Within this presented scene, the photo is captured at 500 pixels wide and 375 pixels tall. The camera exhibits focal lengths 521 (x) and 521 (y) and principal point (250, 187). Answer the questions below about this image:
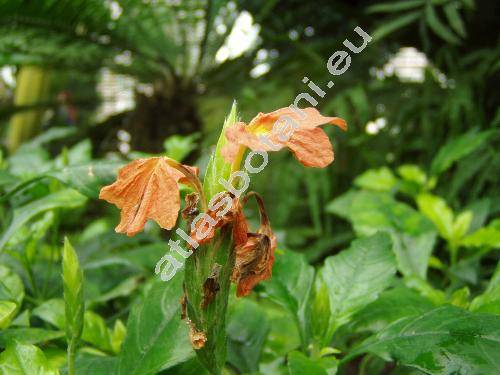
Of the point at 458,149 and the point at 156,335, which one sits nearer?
the point at 156,335

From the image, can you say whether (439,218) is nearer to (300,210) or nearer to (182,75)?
(300,210)

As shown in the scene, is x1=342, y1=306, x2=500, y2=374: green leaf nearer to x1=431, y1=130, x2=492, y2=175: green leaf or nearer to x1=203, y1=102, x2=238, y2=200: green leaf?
x1=203, y1=102, x2=238, y2=200: green leaf

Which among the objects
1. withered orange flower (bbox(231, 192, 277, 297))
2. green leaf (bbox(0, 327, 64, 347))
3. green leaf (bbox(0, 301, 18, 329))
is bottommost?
green leaf (bbox(0, 327, 64, 347))

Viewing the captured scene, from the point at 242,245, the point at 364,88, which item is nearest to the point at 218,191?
the point at 242,245

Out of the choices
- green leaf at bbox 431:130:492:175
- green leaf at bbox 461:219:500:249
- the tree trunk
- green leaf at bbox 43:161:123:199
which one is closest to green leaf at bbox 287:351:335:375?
green leaf at bbox 43:161:123:199

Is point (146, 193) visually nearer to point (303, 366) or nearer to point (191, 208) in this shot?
point (191, 208)

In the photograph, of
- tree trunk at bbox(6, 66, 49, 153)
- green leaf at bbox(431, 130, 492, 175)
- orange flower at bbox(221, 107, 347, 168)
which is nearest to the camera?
orange flower at bbox(221, 107, 347, 168)

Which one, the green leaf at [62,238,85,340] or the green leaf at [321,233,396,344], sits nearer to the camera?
the green leaf at [62,238,85,340]

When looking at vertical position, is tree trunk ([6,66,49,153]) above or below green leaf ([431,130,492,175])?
below

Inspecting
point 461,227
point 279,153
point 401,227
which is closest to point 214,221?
point 401,227
